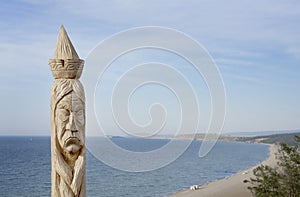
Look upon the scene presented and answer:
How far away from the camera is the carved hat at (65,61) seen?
3832 millimetres

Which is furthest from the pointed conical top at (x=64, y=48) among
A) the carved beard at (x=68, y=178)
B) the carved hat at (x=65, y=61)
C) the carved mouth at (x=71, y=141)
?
the carved beard at (x=68, y=178)

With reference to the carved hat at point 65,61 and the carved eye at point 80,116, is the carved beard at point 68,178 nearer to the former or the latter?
the carved eye at point 80,116

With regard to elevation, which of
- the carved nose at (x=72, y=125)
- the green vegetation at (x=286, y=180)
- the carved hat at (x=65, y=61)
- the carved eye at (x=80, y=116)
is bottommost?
the carved nose at (x=72, y=125)

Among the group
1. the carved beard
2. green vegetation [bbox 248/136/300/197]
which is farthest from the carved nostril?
green vegetation [bbox 248/136/300/197]

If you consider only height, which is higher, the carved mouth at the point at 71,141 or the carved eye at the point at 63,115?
the carved eye at the point at 63,115

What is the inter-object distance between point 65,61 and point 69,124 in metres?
0.57

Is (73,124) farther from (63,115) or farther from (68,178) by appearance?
(68,178)

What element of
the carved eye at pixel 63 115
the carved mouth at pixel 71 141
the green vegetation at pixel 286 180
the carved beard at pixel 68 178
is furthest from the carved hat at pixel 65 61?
the green vegetation at pixel 286 180

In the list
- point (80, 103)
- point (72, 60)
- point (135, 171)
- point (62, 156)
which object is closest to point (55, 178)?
point (62, 156)

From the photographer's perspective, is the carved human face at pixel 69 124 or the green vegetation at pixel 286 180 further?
the green vegetation at pixel 286 180

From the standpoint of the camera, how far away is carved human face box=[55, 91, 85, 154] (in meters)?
3.79

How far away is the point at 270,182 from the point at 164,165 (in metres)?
44.7

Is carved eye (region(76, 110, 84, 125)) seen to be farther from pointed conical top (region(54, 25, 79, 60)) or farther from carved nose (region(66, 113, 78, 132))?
pointed conical top (region(54, 25, 79, 60))

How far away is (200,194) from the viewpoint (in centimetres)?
3052
